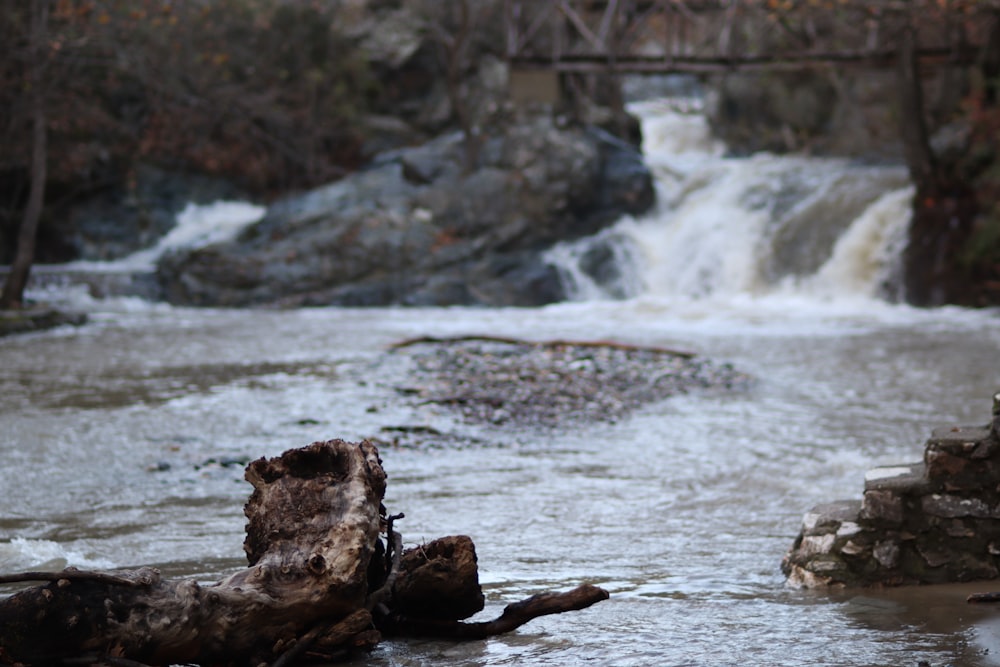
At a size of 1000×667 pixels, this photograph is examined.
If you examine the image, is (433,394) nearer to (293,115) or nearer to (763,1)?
(763,1)

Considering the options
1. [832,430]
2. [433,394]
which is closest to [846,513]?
[832,430]

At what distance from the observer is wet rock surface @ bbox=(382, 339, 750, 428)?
1002 centimetres

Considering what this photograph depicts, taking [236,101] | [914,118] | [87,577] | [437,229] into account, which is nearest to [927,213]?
[914,118]

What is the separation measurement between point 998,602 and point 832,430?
15.6 feet

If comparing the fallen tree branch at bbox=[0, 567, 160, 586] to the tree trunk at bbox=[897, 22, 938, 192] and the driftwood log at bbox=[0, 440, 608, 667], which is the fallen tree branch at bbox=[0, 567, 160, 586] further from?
the tree trunk at bbox=[897, 22, 938, 192]

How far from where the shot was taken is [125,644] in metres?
3.51

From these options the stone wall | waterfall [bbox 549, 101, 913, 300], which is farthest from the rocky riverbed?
waterfall [bbox 549, 101, 913, 300]

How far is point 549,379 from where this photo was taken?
11141 millimetres

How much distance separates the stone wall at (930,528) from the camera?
5.07 m

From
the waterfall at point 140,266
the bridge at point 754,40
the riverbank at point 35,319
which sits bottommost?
the riverbank at point 35,319

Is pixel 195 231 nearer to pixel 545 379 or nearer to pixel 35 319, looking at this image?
pixel 35 319

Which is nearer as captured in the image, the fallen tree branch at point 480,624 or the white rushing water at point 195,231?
the fallen tree branch at point 480,624

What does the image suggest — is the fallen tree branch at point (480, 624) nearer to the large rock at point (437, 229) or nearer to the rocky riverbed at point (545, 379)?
the rocky riverbed at point (545, 379)

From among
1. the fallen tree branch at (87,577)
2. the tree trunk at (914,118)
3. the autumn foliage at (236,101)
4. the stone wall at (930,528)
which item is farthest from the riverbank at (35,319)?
the tree trunk at (914,118)
